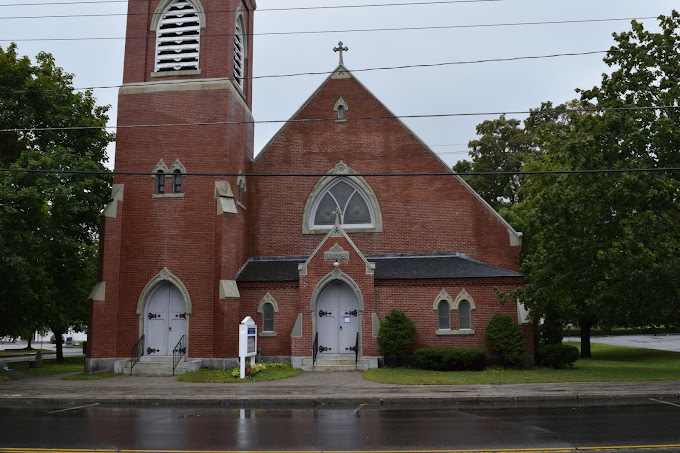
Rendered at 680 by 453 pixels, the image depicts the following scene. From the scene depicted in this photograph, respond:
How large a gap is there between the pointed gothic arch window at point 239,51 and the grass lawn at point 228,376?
38.2 ft

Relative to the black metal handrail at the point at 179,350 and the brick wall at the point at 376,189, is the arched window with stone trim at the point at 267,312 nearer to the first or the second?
the brick wall at the point at 376,189

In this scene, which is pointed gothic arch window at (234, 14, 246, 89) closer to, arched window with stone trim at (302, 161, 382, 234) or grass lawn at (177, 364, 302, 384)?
arched window with stone trim at (302, 161, 382, 234)

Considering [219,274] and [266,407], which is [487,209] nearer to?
[219,274]

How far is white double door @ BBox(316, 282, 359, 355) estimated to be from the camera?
2184 centimetres

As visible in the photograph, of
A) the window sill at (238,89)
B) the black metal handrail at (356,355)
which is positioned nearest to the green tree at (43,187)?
the window sill at (238,89)

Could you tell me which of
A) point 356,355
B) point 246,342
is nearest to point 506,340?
point 356,355

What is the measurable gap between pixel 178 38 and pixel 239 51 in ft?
9.45

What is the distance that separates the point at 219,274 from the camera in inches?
834

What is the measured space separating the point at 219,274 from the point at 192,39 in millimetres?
9527

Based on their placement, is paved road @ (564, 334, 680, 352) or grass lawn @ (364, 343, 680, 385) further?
paved road @ (564, 334, 680, 352)

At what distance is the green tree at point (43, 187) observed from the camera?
1897cm

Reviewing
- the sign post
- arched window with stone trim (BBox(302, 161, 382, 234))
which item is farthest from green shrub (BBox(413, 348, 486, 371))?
arched window with stone trim (BBox(302, 161, 382, 234))

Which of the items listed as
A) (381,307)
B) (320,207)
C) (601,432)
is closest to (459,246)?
(381,307)

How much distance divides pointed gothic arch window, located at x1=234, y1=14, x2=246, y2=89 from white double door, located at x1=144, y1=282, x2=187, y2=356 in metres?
9.01
